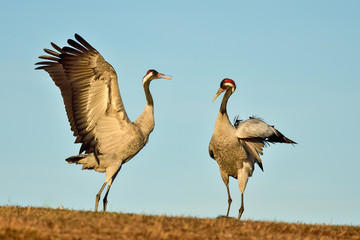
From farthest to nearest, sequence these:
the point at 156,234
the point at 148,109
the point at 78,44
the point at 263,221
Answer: the point at 148,109
the point at 78,44
the point at 263,221
the point at 156,234

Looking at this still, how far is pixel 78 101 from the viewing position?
13273mm

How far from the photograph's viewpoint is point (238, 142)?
14.3m

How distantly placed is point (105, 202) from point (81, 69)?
350cm

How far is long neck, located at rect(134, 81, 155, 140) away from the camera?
1406 centimetres

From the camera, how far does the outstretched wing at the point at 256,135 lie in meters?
14.2

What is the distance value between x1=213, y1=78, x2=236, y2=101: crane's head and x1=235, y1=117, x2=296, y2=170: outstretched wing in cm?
108

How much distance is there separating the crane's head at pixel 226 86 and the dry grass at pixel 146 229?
466 cm

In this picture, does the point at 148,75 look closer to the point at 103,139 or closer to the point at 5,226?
the point at 103,139

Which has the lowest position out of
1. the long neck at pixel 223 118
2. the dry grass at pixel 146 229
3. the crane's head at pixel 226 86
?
the dry grass at pixel 146 229

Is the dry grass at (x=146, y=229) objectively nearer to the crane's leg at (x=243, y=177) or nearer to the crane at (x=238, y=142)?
the crane's leg at (x=243, y=177)

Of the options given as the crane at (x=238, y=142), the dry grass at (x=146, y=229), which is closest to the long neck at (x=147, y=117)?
the crane at (x=238, y=142)

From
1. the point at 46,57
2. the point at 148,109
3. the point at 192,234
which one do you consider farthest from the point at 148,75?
the point at 192,234

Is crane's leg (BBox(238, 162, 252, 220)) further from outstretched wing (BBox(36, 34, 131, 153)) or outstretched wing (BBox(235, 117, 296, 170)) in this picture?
outstretched wing (BBox(36, 34, 131, 153))

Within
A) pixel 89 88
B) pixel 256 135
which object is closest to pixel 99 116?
pixel 89 88
